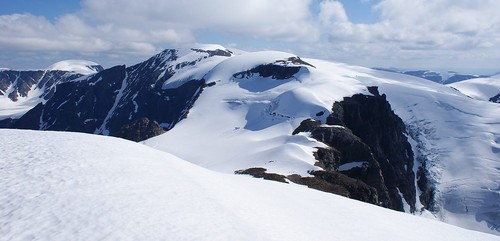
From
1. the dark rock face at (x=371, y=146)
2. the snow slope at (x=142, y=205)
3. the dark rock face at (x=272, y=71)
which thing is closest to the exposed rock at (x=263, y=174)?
the dark rock face at (x=371, y=146)

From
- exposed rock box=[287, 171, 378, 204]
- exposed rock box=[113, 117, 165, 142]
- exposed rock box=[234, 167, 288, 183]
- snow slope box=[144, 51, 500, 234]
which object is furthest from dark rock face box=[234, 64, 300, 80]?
exposed rock box=[234, 167, 288, 183]

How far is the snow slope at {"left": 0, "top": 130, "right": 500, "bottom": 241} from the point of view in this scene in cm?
1464

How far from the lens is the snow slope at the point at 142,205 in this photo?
576 inches

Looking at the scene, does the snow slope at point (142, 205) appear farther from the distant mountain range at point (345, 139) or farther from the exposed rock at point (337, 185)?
the distant mountain range at point (345, 139)

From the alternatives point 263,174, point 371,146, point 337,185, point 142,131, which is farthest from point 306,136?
point 142,131

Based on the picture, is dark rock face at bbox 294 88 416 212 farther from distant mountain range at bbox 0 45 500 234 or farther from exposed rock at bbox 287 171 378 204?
exposed rock at bbox 287 171 378 204

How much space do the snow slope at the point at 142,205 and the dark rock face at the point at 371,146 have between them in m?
52.2

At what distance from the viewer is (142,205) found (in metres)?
16.8

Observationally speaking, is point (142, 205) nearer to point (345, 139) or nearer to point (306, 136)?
point (306, 136)

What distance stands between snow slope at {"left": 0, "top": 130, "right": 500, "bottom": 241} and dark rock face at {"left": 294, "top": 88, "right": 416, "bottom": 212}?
52.2 metres

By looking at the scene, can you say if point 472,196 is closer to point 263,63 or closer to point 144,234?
point 263,63

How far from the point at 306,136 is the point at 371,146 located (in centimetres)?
3976

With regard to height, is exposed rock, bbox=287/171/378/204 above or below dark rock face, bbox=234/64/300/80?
below

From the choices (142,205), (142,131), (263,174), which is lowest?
(142,131)
